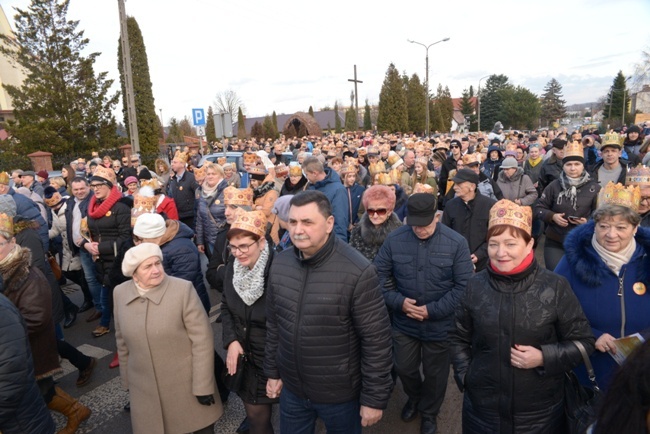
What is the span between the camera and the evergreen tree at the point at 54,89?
69.5 feet

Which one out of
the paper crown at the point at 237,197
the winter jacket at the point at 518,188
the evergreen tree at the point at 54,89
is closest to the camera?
the paper crown at the point at 237,197

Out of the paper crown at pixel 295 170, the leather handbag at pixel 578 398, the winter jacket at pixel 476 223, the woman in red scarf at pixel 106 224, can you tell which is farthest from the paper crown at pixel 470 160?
the woman in red scarf at pixel 106 224

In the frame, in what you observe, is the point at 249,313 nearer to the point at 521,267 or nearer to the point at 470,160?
the point at 521,267

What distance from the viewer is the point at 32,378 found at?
283 cm

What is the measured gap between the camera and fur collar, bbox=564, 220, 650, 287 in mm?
2633

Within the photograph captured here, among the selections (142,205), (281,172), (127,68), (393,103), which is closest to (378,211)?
(142,205)

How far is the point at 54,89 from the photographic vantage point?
851 inches

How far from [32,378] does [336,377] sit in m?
2.06

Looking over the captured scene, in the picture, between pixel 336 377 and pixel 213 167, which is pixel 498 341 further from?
pixel 213 167

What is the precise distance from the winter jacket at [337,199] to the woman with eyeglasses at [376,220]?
1.08 meters

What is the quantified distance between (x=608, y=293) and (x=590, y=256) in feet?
0.83

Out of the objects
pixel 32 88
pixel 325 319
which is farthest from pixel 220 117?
pixel 32 88

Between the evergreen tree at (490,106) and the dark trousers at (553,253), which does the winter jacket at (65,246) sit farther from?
the evergreen tree at (490,106)

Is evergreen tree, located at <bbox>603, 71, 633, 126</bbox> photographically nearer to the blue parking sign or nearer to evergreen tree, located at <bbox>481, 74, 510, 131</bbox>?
evergreen tree, located at <bbox>481, 74, 510, 131</bbox>
